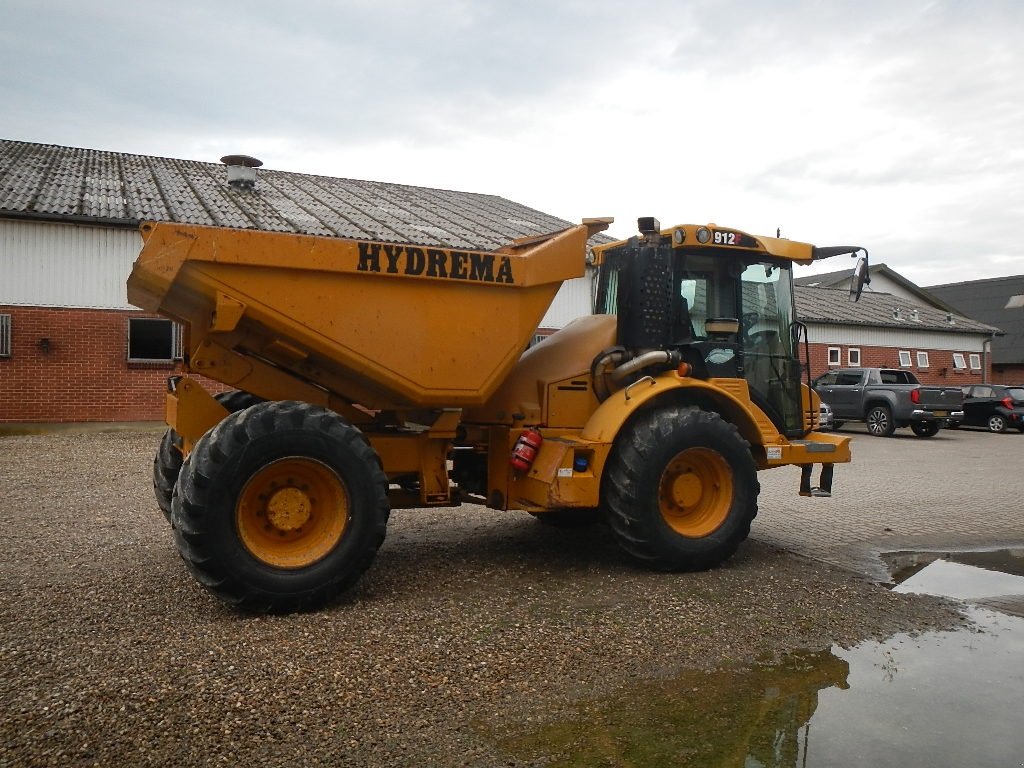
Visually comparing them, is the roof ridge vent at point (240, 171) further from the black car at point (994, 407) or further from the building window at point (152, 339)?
the black car at point (994, 407)

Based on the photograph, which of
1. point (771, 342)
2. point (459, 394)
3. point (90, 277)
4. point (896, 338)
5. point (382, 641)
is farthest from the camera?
point (896, 338)

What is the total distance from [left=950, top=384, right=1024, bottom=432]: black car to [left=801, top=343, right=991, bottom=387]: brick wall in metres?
4.51

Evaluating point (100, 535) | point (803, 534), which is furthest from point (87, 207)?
point (803, 534)

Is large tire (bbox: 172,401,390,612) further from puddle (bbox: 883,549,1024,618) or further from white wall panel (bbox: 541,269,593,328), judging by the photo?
white wall panel (bbox: 541,269,593,328)

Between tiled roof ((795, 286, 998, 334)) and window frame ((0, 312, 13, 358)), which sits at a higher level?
tiled roof ((795, 286, 998, 334))

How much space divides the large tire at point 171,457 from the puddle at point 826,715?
363 cm

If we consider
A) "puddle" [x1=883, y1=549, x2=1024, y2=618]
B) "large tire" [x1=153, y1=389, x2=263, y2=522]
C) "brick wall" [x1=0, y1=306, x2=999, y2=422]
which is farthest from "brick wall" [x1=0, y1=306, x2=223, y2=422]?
"puddle" [x1=883, y1=549, x2=1024, y2=618]

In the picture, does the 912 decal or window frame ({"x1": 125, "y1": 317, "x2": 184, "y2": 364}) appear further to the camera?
window frame ({"x1": 125, "y1": 317, "x2": 184, "y2": 364})

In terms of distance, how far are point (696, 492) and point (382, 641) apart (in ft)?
9.37

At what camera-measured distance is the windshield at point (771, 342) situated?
7.23 meters

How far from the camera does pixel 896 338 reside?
103 ft

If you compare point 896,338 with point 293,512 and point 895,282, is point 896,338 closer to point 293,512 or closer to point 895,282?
point 895,282

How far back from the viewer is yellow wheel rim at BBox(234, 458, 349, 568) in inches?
206

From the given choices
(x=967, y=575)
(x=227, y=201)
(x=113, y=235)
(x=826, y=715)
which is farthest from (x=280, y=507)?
(x=227, y=201)
